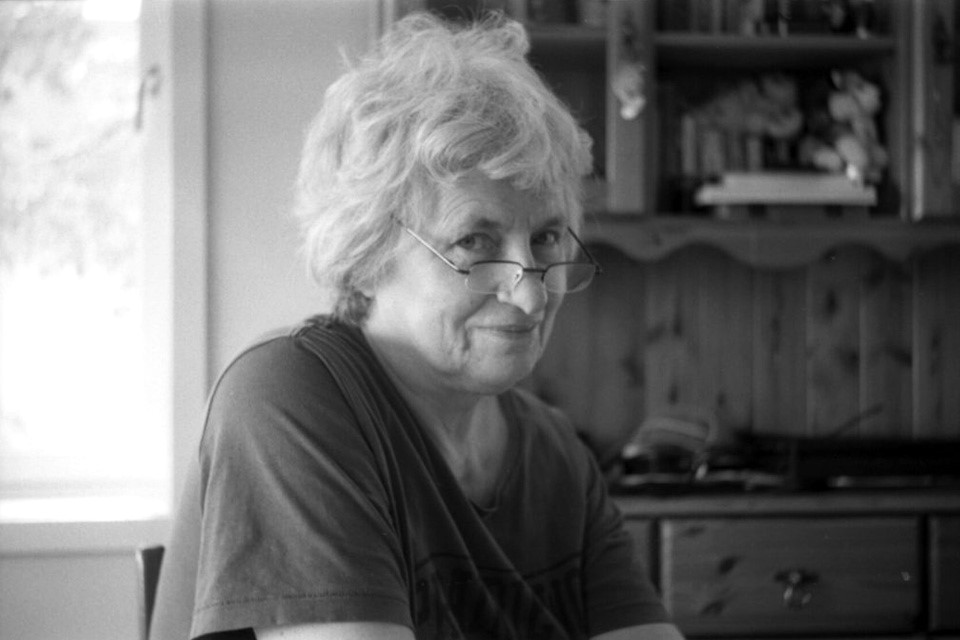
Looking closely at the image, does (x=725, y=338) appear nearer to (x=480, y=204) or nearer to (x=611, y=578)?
(x=611, y=578)

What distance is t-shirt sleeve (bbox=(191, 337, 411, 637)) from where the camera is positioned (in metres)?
0.89

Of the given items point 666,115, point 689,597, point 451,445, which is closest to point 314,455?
point 451,445

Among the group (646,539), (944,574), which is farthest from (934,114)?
(646,539)

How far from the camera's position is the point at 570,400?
2.58 m

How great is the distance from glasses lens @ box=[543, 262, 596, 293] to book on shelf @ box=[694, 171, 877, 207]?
3.73 ft

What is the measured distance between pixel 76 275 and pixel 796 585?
1.72 metres

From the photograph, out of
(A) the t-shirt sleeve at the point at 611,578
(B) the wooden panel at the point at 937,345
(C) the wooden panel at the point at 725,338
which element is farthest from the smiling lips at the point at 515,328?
(B) the wooden panel at the point at 937,345

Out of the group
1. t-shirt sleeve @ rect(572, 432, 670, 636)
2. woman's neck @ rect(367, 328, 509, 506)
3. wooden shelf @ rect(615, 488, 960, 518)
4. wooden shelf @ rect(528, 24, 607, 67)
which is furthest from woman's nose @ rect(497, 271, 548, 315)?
wooden shelf @ rect(528, 24, 607, 67)

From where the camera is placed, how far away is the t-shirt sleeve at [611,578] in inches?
49.1

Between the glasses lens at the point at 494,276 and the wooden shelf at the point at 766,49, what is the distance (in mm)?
1263

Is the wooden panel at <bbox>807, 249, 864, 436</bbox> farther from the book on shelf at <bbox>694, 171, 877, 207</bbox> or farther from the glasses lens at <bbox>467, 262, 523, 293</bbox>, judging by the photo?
the glasses lens at <bbox>467, 262, 523, 293</bbox>

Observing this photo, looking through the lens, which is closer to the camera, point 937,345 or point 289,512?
point 289,512

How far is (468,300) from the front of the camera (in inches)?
44.5

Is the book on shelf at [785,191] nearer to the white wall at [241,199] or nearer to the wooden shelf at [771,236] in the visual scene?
the wooden shelf at [771,236]
